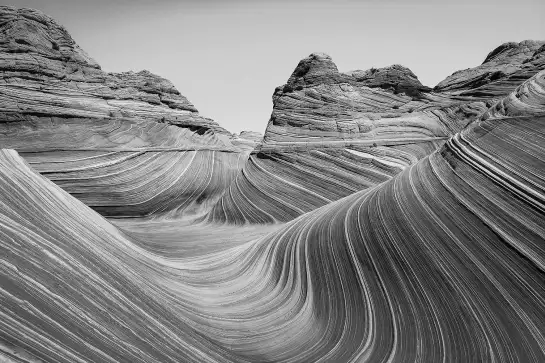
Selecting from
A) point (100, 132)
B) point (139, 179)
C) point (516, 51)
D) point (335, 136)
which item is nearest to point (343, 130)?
point (335, 136)

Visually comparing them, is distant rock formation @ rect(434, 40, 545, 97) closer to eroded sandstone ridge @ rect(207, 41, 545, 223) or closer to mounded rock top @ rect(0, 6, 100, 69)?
eroded sandstone ridge @ rect(207, 41, 545, 223)

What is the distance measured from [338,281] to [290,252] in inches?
46.8

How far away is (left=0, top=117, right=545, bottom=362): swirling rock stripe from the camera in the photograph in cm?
230

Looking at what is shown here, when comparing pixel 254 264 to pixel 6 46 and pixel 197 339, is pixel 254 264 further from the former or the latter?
pixel 6 46

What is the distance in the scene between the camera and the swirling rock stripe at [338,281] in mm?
2305

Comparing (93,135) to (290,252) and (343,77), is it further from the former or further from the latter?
(343,77)

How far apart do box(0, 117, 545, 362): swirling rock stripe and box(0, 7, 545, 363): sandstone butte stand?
15mm

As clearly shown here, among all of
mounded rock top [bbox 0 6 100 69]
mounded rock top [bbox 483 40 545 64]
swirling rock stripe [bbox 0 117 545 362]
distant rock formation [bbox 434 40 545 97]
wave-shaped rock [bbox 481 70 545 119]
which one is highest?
mounded rock top [bbox 0 6 100 69]

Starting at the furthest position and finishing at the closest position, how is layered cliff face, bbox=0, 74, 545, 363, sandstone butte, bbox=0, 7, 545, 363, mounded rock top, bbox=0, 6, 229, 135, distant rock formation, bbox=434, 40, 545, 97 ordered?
distant rock formation, bbox=434, 40, 545, 97, mounded rock top, bbox=0, 6, 229, 135, sandstone butte, bbox=0, 7, 545, 363, layered cliff face, bbox=0, 74, 545, 363

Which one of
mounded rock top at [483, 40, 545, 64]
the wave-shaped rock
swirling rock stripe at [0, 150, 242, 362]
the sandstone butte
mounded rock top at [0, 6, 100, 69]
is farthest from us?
mounded rock top at [483, 40, 545, 64]

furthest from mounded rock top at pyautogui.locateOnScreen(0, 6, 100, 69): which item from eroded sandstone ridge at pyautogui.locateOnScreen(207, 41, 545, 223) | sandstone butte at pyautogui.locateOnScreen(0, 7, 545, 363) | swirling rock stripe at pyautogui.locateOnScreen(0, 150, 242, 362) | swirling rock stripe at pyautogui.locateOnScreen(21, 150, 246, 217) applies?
swirling rock stripe at pyautogui.locateOnScreen(0, 150, 242, 362)

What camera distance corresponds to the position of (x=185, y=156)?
1166 cm

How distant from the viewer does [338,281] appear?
432 centimetres

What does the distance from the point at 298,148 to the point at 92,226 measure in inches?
288
